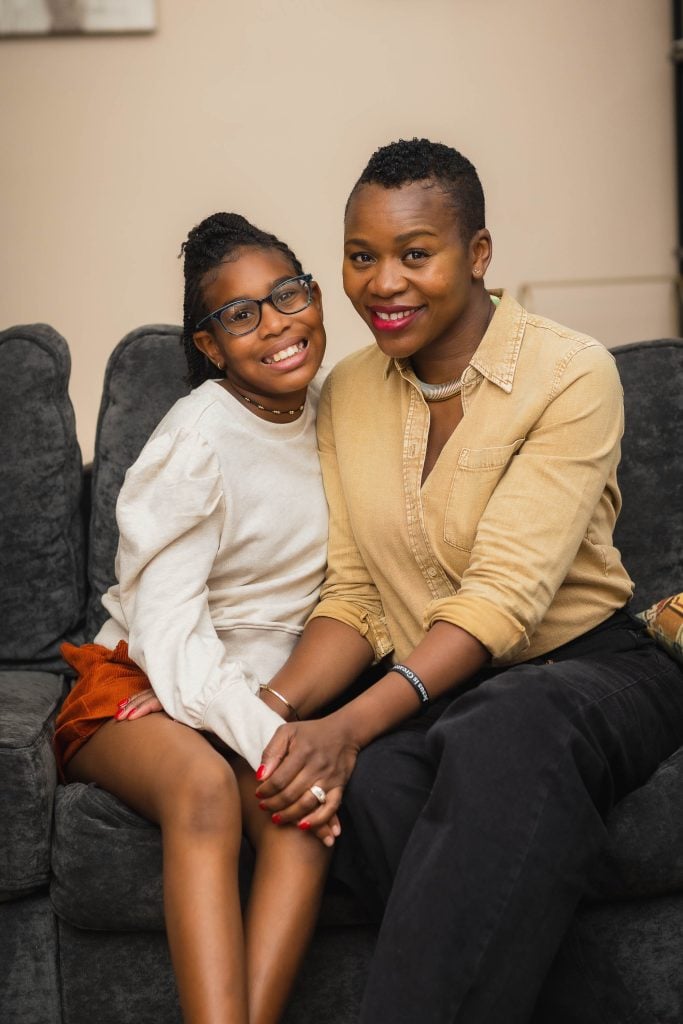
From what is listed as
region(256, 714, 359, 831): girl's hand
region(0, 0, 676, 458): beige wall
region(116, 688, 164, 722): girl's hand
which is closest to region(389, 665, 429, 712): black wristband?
region(256, 714, 359, 831): girl's hand

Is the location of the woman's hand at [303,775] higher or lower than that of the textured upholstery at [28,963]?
higher

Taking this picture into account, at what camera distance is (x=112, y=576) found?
2109 mm

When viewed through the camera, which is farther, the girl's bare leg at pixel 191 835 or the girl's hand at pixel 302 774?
the girl's hand at pixel 302 774

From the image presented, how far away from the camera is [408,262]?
1.64 m

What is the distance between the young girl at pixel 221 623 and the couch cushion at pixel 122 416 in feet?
0.89

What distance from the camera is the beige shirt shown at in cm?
156

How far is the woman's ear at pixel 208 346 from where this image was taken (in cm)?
179

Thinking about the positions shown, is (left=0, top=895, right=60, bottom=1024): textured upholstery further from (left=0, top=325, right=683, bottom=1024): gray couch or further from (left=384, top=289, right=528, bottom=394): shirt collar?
(left=384, top=289, right=528, bottom=394): shirt collar

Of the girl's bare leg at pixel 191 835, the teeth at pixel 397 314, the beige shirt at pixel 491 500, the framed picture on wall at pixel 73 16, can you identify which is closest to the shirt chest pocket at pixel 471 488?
the beige shirt at pixel 491 500

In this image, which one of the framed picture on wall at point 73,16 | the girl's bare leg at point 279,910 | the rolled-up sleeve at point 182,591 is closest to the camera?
the girl's bare leg at point 279,910

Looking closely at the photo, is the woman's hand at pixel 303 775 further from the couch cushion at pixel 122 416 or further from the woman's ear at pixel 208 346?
the couch cushion at pixel 122 416

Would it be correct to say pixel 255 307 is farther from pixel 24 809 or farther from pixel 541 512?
pixel 24 809

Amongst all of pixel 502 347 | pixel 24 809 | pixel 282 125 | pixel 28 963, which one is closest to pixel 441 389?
pixel 502 347

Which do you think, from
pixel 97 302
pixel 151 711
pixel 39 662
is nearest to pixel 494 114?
pixel 97 302
